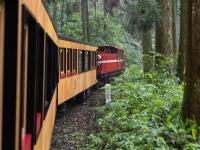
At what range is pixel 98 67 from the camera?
2842 centimetres

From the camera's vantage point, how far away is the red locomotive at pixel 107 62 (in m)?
28.9

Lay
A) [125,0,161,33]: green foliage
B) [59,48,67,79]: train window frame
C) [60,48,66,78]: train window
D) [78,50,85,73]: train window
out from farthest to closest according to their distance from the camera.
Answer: [125,0,161,33]: green foliage < [78,50,85,73]: train window < [60,48,66,78]: train window < [59,48,67,79]: train window frame

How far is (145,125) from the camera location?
828cm

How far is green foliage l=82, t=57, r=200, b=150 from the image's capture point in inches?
293

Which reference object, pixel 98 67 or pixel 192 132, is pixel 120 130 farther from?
pixel 98 67

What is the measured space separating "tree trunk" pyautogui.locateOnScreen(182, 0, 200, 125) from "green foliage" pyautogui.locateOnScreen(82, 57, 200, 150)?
27 cm

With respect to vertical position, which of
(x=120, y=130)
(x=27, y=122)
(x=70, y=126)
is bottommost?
(x=70, y=126)

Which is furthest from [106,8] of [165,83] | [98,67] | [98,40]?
[165,83]

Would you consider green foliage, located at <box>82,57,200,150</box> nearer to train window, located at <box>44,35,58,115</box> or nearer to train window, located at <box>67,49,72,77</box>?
train window, located at <box>44,35,58,115</box>

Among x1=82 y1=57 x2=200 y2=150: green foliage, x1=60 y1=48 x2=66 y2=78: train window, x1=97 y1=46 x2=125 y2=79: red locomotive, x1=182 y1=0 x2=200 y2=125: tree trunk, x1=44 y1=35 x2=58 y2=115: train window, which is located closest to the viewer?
x1=82 y1=57 x2=200 y2=150: green foliage

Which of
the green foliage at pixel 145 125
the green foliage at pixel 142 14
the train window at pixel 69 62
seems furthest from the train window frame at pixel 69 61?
the green foliage at pixel 142 14

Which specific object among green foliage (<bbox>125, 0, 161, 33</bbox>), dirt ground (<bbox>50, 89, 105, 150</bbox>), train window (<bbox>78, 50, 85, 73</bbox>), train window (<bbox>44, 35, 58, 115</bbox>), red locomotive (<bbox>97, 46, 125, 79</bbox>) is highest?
green foliage (<bbox>125, 0, 161, 33</bbox>)

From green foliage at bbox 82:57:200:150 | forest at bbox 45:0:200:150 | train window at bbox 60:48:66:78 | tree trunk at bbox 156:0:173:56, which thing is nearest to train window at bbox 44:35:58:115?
forest at bbox 45:0:200:150

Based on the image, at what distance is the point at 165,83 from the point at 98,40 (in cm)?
3459
